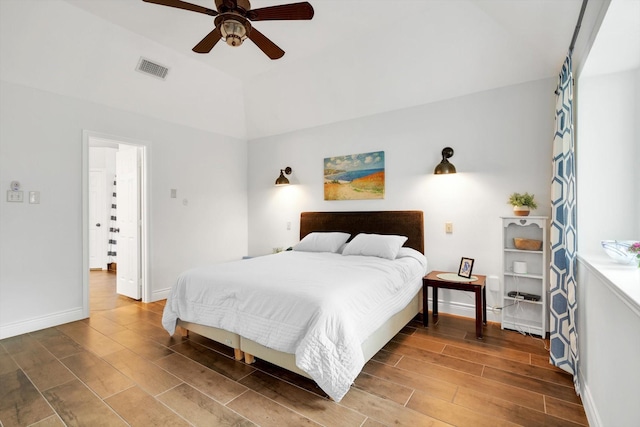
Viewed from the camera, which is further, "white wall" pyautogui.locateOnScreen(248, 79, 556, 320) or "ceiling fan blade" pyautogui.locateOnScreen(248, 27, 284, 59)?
"white wall" pyautogui.locateOnScreen(248, 79, 556, 320)

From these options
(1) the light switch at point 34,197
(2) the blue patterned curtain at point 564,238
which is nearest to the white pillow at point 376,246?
(2) the blue patterned curtain at point 564,238

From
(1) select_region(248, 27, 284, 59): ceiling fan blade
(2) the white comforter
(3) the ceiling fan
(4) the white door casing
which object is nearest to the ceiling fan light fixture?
(3) the ceiling fan

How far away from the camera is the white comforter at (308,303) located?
1.86m

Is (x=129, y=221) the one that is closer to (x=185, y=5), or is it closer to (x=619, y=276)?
(x=185, y=5)

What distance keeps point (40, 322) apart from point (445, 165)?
14.9 ft

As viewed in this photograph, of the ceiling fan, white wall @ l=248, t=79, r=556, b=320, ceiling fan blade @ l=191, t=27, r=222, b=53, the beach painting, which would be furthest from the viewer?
the beach painting

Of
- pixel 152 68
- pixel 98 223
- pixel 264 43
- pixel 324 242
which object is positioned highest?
pixel 152 68

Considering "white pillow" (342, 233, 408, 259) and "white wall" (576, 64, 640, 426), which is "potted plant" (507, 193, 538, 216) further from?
"white pillow" (342, 233, 408, 259)

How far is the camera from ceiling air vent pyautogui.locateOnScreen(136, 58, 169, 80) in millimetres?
3507

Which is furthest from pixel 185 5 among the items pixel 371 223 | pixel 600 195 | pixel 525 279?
pixel 525 279

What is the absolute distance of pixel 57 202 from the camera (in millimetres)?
3277

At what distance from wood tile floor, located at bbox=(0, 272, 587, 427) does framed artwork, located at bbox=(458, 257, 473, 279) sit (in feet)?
1.90

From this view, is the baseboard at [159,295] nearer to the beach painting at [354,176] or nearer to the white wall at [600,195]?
the beach painting at [354,176]

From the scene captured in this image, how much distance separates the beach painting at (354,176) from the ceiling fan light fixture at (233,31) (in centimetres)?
232
